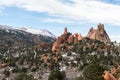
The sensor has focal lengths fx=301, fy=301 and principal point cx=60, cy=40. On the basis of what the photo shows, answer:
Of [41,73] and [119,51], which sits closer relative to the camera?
[41,73]

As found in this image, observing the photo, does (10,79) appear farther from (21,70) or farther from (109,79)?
(109,79)

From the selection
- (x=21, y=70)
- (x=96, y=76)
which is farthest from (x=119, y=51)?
(x=96, y=76)

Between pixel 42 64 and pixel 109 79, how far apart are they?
445 feet

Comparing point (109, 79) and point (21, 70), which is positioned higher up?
point (109, 79)

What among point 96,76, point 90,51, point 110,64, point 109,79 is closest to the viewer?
point 109,79

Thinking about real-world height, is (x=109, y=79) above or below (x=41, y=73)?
above

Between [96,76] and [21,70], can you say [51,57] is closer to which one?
[21,70]

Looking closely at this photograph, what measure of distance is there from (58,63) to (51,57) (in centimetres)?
1790

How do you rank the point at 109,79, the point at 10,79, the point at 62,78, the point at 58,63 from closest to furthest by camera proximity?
1. the point at 109,79
2. the point at 62,78
3. the point at 10,79
4. the point at 58,63

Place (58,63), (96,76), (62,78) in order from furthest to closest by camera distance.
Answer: (58,63) → (62,78) → (96,76)

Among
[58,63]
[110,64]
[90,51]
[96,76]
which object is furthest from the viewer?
[90,51]

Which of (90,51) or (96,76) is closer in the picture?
(96,76)

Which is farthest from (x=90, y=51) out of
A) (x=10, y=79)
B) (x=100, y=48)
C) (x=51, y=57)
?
(x=10, y=79)

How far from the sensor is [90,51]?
19025 cm
